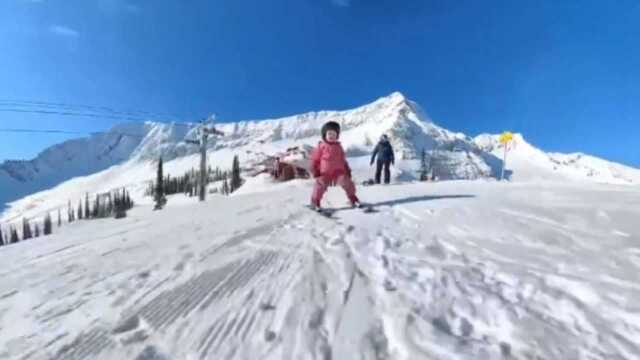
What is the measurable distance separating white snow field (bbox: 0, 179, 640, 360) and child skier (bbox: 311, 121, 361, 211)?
234 cm

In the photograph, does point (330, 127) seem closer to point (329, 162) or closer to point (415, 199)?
point (329, 162)

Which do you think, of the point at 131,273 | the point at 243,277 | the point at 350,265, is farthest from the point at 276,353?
the point at 131,273

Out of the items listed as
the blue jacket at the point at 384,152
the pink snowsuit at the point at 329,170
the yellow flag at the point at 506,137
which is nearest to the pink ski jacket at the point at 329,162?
the pink snowsuit at the point at 329,170

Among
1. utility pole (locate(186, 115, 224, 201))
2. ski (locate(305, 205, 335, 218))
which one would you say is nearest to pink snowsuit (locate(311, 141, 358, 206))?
ski (locate(305, 205, 335, 218))

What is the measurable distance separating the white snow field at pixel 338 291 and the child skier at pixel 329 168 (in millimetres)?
2341

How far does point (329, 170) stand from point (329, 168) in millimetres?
50

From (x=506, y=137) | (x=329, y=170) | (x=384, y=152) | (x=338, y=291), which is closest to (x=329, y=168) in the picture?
(x=329, y=170)

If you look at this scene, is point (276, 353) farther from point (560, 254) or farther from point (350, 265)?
point (560, 254)

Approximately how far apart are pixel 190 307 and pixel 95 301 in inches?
41.4

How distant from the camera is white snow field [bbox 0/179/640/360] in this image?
14.0ft

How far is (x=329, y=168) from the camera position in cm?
1191

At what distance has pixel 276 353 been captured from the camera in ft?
13.6

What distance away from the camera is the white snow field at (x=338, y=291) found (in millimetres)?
4266

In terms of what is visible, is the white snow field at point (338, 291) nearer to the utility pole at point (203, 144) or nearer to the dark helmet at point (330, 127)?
the dark helmet at point (330, 127)
